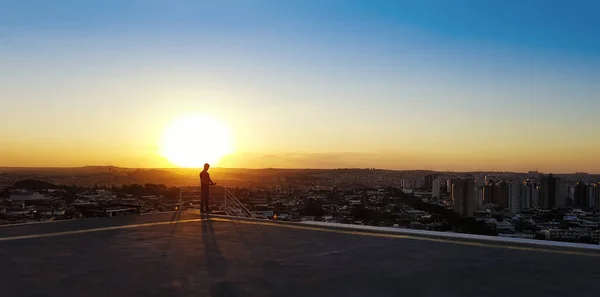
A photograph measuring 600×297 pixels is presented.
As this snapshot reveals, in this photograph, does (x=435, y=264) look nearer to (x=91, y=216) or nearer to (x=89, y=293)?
(x=89, y=293)

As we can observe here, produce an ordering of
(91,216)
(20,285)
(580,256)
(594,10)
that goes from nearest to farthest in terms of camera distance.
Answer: (20,285) → (580,256) → (91,216) → (594,10)

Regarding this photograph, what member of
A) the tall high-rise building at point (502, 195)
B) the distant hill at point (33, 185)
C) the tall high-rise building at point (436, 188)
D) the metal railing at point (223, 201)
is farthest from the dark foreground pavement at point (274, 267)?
the tall high-rise building at point (436, 188)

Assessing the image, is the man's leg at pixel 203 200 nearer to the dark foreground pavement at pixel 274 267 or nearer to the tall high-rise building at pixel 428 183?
the dark foreground pavement at pixel 274 267

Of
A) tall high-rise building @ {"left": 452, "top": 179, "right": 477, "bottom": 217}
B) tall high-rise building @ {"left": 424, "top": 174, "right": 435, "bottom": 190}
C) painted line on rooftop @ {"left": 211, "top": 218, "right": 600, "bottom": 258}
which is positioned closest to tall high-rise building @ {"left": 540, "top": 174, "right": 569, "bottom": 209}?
tall high-rise building @ {"left": 452, "top": 179, "right": 477, "bottom": 217}

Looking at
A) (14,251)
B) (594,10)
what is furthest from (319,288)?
(594,10)

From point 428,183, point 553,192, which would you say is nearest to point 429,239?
point 553,192

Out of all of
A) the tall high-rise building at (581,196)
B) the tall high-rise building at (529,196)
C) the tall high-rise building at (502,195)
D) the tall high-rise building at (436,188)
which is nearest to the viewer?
the tall high-rise building at (529,196)
